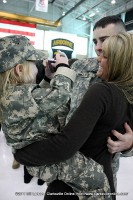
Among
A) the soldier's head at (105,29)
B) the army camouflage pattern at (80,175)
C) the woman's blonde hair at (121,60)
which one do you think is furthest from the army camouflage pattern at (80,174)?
the soldier's head at (105,29)

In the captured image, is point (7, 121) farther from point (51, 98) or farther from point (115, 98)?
point (115, 98)

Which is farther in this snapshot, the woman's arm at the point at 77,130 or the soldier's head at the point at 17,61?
the soldier's head at the point at 17,61

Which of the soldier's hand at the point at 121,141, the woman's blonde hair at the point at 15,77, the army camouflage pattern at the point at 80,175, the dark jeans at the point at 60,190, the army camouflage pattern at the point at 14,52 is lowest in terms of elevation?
the dark jeans at the point at 60,190

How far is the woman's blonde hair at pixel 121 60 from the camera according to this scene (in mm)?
859

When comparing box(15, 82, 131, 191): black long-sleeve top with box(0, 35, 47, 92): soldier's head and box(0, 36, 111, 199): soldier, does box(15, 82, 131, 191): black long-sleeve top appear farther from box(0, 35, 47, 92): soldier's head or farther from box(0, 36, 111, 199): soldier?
box(0, 35, 47, 92): soldier's head

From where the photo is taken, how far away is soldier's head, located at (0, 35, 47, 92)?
3.40 ft

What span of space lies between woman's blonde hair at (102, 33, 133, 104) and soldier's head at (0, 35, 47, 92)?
1.24 feet

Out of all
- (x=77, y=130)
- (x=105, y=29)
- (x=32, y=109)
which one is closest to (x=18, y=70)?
(x=32, y=109)

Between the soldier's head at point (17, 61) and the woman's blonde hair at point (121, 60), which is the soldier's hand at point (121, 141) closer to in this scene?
the woman's blonde hair at point (121, 60)

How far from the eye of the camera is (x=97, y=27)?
5.65 ft

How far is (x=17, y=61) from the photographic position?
3.45 ft

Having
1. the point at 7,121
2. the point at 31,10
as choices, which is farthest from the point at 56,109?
the point at 31,10

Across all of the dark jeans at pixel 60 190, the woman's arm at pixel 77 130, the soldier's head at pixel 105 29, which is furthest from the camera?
the soldier's head at pixel 105 29

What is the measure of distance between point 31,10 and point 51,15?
48.7 inches
